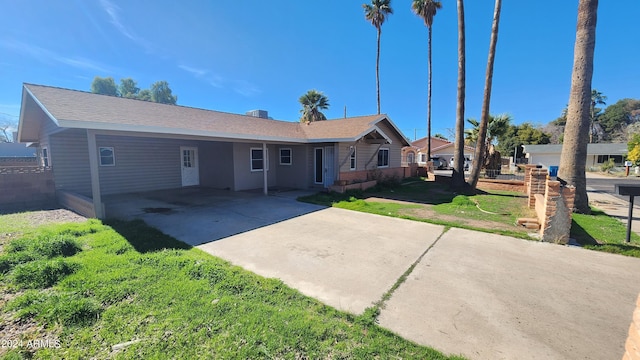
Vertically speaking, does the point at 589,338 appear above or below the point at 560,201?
below

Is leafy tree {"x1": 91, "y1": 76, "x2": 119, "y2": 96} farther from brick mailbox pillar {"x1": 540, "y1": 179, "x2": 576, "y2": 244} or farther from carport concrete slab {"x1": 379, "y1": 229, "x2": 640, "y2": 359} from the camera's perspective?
brick mailbox pillar {"x1": 540, "y1": 179, "x2": 576, "y2": 244}

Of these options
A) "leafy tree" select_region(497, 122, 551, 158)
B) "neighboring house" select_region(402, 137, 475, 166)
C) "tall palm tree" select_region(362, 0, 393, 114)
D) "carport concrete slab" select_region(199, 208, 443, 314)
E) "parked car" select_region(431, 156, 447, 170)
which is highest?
"tall palm tree" select_region(362, 0, 393, 114)

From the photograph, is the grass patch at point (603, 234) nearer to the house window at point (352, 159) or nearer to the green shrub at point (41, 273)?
the house window at point (352, 159)

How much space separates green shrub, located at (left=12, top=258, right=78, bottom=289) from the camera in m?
3.30

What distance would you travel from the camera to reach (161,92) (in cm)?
4419

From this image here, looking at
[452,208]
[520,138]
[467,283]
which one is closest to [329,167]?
[452,208]

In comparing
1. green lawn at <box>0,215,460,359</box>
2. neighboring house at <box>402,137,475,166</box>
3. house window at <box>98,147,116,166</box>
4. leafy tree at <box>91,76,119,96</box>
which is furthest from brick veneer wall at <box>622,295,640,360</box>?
leafy tree at <box>91,76,119,96</box>

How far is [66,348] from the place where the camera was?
2230 mm

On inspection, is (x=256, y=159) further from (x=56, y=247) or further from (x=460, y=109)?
(x=460, y=109)

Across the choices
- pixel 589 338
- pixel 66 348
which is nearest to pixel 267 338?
pixel 66 348

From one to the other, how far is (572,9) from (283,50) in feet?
47.7

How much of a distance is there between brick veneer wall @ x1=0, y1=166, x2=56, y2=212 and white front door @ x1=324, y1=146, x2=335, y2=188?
1046cm

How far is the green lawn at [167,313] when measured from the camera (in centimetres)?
→ 222

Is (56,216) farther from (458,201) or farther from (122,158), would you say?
(458,201)
